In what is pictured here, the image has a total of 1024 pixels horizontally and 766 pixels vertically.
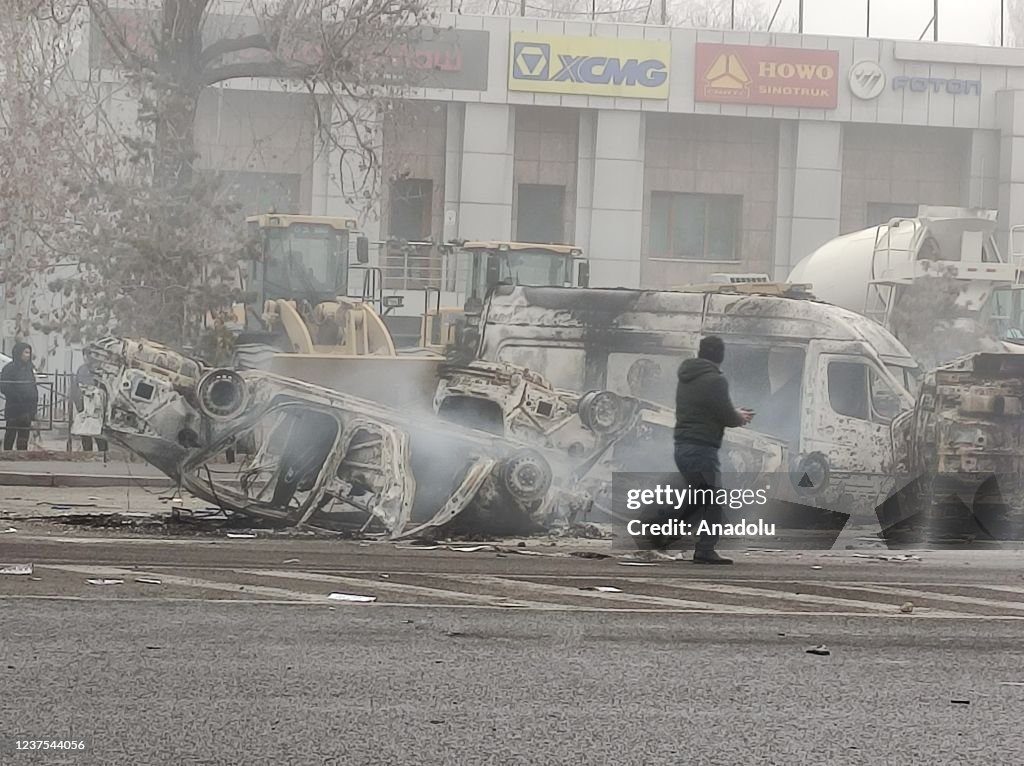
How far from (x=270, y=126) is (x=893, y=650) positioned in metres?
25.3

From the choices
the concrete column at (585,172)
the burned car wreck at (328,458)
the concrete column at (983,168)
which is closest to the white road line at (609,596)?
the burned car wreck at (328,458)

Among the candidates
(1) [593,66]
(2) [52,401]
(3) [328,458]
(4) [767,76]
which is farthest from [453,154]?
(3) [328,458]

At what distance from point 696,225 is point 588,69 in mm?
4058

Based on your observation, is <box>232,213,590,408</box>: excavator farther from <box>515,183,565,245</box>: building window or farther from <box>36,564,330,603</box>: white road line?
<box>515,183,565,245</box>: building window

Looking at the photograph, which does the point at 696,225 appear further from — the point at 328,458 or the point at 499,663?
the point at 499,663

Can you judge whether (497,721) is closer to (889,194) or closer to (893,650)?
(893,650)

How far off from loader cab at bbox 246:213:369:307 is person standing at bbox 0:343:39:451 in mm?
6546

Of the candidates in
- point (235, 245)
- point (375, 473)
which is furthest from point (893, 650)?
point (235, 245)

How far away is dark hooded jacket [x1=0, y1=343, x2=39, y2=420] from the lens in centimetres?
2519

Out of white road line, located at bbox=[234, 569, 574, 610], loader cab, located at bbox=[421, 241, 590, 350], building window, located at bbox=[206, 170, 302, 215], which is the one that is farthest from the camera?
building window, located at bbox=[206, 170, 302, 215]

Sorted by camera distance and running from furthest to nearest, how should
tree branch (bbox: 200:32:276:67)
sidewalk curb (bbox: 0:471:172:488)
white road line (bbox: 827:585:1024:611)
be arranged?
tree branch (bbox: 200:32:276:67) → sidewalk curb (bbox: 0:471:172:488) → white road line (bbox: 827:585:1024:611)

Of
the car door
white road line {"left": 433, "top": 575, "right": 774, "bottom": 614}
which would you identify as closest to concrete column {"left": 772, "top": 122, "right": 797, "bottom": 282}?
the car door

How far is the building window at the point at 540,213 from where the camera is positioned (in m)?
36.1

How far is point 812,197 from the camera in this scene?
3512cm
